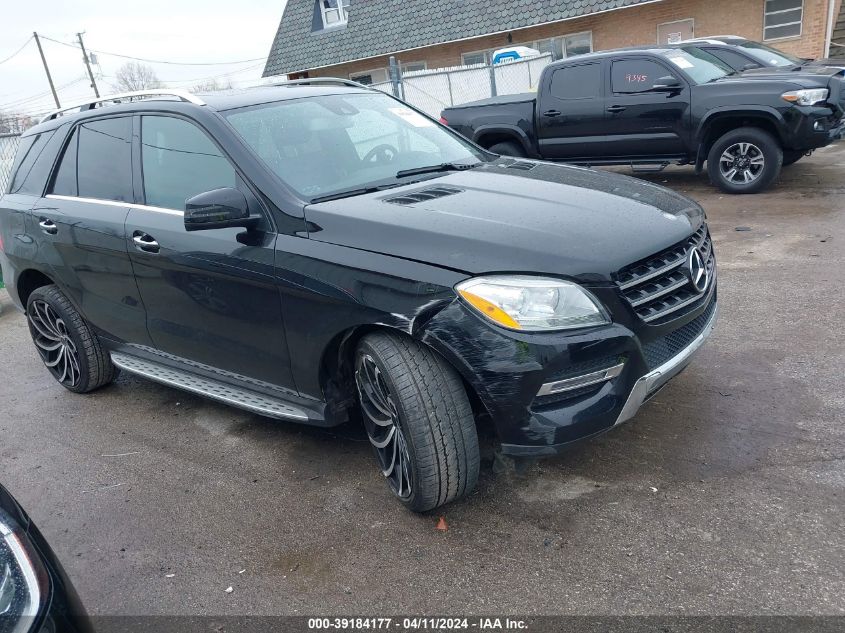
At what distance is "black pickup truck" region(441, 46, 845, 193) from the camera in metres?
7.88

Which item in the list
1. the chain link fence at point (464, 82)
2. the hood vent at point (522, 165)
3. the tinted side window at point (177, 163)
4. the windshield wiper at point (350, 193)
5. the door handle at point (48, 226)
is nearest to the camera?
the windshield wiper at point (350, 193)

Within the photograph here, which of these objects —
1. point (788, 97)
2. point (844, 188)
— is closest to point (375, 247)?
point (788, 97)

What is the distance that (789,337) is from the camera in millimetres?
4395

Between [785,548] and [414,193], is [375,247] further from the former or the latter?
[785,548]

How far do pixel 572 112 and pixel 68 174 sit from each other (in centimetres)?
703

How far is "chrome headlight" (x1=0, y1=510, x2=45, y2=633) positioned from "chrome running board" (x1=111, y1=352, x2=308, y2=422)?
1.52 meters

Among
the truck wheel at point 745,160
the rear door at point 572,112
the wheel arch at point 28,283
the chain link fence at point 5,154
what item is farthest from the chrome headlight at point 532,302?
the chain link fence at point 5,154

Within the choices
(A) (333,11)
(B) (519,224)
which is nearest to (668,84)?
(B) (519,224)

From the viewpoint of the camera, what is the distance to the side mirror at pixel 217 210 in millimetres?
3090

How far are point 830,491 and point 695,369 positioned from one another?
1.30 m

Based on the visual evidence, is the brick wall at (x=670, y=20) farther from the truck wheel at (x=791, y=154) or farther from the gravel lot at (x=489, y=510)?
the gravel lot at (x=489, y=510)

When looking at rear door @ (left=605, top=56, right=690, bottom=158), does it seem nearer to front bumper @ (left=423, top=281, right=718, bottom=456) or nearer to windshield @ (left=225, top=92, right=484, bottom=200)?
windshield @ (left=225, top=92, right=484, bottom=200)

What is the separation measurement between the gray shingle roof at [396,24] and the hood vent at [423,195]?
16974 millimetres

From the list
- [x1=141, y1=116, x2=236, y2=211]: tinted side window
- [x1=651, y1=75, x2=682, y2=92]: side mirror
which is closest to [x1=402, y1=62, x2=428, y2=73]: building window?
[x1=651, y1=75, x2=682, y2=92]: side mirror
